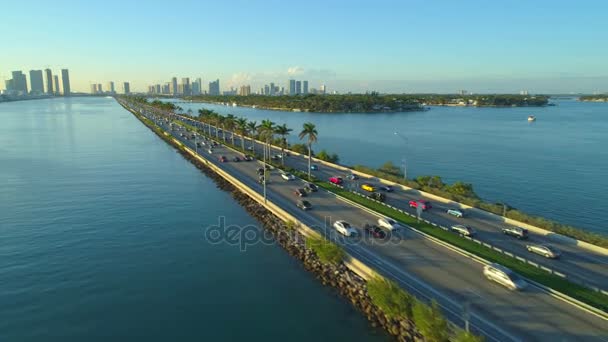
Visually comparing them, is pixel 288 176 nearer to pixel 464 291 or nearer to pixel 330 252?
pixel 330 252

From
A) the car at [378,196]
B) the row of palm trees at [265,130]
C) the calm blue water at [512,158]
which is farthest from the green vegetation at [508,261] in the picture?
the calm blue water at [512,158]

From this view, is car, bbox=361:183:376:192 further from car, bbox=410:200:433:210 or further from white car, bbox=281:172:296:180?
white car, bbox=281:172:296:180

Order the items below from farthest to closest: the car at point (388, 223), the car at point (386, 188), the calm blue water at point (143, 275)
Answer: the car at point (386, 188) < the car at point (388, 223) < the calm blue water at point (143, 275)

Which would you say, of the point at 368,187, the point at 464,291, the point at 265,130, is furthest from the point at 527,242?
the point at 265,130

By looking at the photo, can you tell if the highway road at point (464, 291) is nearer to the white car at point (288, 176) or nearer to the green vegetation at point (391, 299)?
the green vegetation at point (391, 299)

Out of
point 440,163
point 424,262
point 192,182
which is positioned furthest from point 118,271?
point 440,163

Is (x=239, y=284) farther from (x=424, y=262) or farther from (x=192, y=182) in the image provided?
(x=192, y=182)
